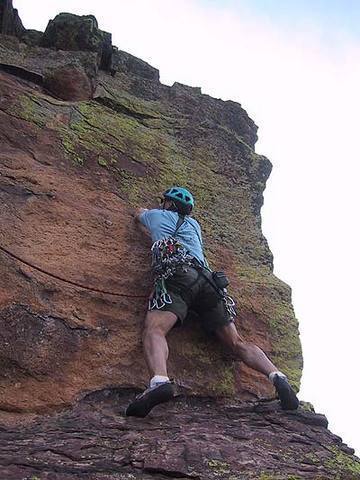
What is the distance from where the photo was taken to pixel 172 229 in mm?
7098

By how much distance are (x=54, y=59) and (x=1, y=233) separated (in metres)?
5.51

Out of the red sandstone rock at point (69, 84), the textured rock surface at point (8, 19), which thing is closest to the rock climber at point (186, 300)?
the red sandstone rock at point (69, 84)

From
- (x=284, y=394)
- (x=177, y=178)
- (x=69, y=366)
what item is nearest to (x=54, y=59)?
(x=177, y=178)

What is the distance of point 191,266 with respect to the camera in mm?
6559

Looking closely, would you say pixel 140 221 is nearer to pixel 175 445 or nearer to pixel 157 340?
pixel 157 340

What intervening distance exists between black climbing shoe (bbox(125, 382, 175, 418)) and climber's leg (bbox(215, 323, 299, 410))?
1.47 m

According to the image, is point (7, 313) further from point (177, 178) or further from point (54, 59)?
point (54, 59)

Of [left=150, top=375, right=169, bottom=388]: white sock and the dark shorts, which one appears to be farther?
the dark shorts

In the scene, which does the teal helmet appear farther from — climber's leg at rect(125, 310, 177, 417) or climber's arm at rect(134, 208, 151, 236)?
climber's leg at rect(125, 310, 177, 417)

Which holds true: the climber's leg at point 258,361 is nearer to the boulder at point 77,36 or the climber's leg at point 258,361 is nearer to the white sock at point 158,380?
the white sock at point 158,380

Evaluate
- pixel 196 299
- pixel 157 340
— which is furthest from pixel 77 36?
pixel 157 340

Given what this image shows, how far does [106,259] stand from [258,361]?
2358mm

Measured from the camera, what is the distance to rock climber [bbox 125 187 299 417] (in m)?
6.12

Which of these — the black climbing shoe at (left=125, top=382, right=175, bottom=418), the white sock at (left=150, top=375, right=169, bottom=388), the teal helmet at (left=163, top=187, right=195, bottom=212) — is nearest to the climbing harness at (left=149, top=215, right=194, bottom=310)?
the teal helmet at (left=163, top=187, right=195, bottom=212)
